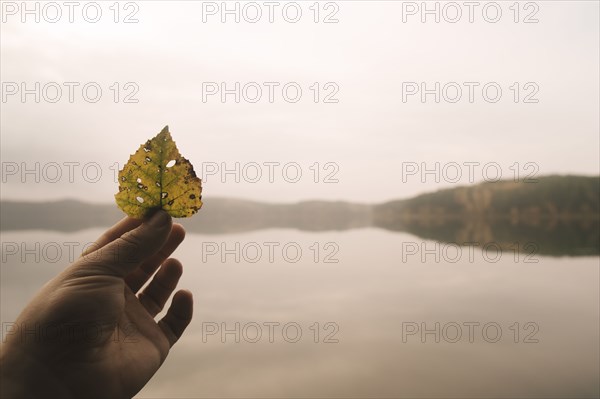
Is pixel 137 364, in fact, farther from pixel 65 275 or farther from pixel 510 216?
pixel 510 216

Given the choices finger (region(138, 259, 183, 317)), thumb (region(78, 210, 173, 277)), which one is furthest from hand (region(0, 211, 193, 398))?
finger (region(138, 259, 183, 317))

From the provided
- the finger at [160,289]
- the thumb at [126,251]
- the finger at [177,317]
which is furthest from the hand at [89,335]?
the finger at [160,289]

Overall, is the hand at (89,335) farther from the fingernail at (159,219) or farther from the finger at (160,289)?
the finger at (160,289)

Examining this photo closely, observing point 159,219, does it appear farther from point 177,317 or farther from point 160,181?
point 177,317

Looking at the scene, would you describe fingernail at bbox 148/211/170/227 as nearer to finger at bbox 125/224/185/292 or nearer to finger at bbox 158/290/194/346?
finger at bbox 125/224/185/292

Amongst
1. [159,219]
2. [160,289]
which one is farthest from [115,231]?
[160,289]
